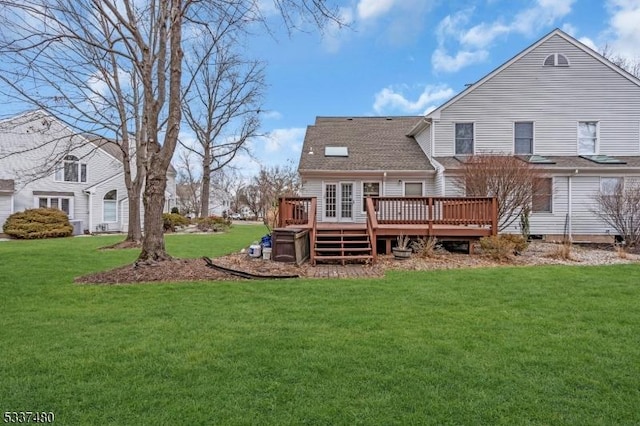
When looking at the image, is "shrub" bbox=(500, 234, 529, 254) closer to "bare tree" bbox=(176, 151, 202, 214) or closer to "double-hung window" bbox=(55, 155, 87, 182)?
"double-hung window" bbox=(55, 155, 87, 182)

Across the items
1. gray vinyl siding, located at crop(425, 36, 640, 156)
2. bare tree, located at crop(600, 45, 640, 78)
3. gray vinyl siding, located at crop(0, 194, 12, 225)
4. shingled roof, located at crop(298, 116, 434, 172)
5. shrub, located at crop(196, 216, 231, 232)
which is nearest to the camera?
gray vinyl siding, located at crop(425, 36, 640, 156)

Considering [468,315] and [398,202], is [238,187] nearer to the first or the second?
[398,202]

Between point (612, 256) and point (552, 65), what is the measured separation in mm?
8890

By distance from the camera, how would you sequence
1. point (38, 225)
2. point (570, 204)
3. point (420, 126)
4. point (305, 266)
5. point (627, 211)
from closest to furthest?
point (305, 266), point (627, 211), point (570, 204), point (420, 126), point (38, 225)

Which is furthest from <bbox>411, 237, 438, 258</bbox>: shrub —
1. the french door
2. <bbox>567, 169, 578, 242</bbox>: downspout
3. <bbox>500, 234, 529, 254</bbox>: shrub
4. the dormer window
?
the dormer window

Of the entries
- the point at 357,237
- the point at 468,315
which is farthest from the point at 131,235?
the point at 468,315

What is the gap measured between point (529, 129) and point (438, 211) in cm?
804

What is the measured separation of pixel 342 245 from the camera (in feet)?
29.9

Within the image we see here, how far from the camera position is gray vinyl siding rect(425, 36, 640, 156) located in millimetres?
14938

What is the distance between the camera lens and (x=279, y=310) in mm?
4941

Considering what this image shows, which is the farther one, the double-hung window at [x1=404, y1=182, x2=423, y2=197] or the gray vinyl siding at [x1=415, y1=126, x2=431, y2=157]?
the gray vinyl siding at [x1=415, y1=126, x2=431, y2=157]

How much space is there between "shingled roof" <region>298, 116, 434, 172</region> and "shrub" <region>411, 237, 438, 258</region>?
221 inches

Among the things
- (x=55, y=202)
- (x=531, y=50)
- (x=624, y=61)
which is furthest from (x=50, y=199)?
(x=624, y=61)

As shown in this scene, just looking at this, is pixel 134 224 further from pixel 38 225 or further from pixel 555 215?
pixel 555 215
